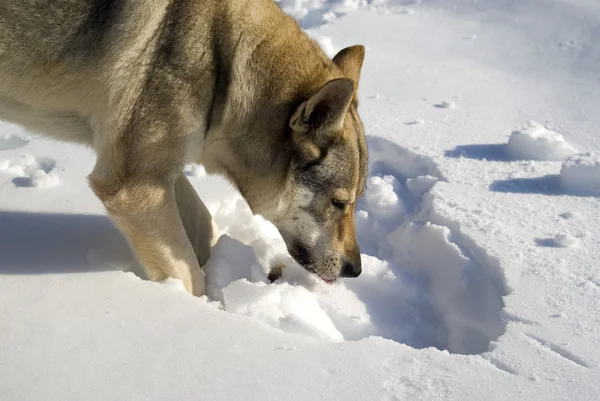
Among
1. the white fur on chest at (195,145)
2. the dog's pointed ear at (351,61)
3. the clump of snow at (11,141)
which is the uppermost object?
the dog's pointed ear at (351,61)

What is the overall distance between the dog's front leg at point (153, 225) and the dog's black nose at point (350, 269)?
0.71 metres

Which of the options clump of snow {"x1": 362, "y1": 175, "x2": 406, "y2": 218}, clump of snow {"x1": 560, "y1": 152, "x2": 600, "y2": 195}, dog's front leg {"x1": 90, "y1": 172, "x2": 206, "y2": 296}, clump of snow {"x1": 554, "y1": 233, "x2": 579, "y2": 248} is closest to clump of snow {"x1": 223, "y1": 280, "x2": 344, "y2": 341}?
dog's front leg {"x1": 90, "y1": 172, "x2": 206, "y2": 296}

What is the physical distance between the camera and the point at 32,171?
427 centimetres

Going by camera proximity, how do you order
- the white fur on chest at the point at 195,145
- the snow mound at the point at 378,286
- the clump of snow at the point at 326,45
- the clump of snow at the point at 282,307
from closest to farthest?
the clump of snow at the point at 282,307
the white fur on chest at the point at 195,145
the snow mound at the point at 378,286
the clump of snow at the point at 326,45

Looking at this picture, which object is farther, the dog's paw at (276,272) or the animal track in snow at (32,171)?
the animal track in snow at (32,171)

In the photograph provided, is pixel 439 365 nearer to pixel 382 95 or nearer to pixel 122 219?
pixel 122 219

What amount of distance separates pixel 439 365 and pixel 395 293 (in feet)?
3.42

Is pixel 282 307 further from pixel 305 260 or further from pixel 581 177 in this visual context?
pixel 581 177

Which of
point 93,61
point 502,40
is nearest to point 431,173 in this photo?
point 93,61

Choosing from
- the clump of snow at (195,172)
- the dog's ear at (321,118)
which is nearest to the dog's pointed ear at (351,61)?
the dog's ear at (321,118)

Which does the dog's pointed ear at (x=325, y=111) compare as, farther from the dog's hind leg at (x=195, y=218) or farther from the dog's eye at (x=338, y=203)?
the dog's hind leg at (x=195, y=218)

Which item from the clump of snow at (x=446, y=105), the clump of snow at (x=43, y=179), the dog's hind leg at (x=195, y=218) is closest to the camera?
the dog's hind leg at (x=195, y=218)

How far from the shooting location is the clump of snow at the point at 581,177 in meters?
4.32

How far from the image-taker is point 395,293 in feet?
12.4
